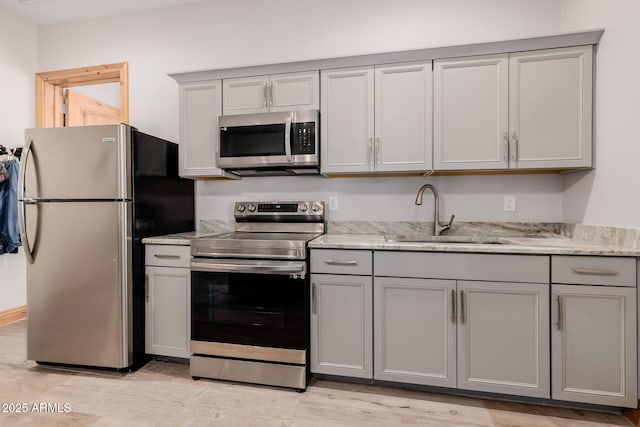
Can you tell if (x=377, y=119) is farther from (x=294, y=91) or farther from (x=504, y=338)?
(x=504, y=338)

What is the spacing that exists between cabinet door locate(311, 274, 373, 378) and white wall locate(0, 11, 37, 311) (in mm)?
3086

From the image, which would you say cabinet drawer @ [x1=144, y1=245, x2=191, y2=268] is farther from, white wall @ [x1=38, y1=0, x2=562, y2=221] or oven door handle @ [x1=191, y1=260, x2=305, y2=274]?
white wall @ [x1=38, y1=0, x2=562, y2=221]

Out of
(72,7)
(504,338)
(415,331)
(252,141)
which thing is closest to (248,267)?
(252,141)

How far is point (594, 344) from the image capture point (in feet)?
5.65

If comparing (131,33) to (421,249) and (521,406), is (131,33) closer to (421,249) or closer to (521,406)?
(421,249)

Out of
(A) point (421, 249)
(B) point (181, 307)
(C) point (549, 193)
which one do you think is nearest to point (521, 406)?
(A) point (421, 249)

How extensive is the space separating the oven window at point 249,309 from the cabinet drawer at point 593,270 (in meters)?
1.38

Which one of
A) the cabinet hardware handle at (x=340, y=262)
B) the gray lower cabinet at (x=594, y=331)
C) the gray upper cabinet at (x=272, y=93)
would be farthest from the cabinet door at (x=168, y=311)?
the gray lower cabinet at (x=594, y=331)

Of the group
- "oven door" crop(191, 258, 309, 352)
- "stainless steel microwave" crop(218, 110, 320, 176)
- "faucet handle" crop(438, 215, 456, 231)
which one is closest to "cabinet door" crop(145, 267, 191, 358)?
"oven door" crop(191, 258, 309, 352)

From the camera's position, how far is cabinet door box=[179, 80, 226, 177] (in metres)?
2.52

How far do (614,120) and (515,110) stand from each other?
49 centimetres

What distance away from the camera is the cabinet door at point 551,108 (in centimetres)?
202

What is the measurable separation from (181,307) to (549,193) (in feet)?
8.84

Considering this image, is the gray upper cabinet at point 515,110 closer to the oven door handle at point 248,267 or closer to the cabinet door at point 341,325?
the cabinet door at point 341,325
